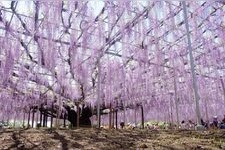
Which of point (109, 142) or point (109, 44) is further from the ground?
point (109, 44)

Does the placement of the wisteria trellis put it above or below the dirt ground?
above

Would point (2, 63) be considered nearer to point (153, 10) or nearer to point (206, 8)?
point (153, 10)

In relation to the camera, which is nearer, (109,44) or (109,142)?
(109,142)

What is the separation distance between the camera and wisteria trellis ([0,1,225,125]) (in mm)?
8578

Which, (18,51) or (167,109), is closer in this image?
(18,51)

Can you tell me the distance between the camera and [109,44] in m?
10.5

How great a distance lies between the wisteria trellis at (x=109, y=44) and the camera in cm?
858

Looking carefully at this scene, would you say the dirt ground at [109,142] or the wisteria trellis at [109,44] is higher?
the wisteria trellis at [109,44]

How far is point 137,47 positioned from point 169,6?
259 cm

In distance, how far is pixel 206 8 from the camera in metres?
9.00

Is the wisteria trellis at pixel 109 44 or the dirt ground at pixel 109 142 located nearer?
the dirt ground at pixel 109 142

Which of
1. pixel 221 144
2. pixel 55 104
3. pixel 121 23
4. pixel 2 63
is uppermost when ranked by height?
pixel 121 23

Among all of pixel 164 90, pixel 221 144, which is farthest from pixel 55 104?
pixel 221 144

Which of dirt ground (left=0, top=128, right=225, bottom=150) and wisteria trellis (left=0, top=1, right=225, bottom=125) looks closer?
dirt ground (left=0, top=128, right=225, bottom=150)
